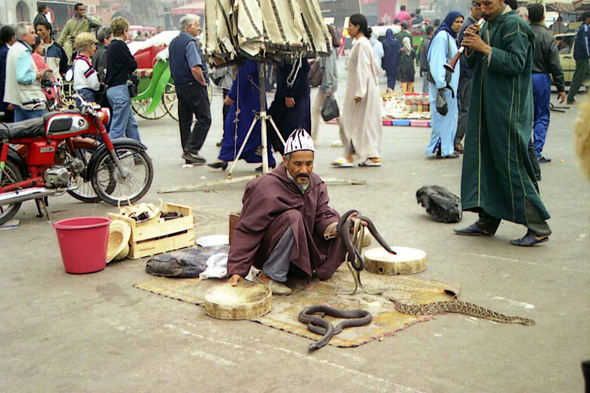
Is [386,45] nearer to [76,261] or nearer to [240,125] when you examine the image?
[240,125]

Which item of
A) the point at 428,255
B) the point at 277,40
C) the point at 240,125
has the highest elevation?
the point at 277,40

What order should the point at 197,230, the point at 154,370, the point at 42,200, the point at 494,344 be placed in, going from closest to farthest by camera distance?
the point at 154,370, the point at 494,344, the point at 197,230, the point at 42,200

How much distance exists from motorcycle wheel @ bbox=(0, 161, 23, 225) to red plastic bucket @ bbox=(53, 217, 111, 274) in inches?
70.2

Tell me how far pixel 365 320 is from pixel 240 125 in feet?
17.7

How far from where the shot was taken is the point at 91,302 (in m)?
4.70

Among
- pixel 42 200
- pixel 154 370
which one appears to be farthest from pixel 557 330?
pixel 42 200

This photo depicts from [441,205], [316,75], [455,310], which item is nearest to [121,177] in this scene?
[441,205]

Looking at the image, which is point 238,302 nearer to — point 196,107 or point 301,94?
point 301,94

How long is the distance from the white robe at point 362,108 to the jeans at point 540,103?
2047 mm

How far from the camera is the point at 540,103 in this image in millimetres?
9438

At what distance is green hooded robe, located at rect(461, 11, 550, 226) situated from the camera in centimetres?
572

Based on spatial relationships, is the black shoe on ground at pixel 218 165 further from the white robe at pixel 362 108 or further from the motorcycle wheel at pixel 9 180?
the motorcycle wheel at pixel 9 180

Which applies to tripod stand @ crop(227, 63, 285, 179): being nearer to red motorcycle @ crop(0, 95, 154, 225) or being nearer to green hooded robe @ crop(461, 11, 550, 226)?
red motorcycle @ crop(0, 95, 154, 225)

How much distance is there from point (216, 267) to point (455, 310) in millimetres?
1731
